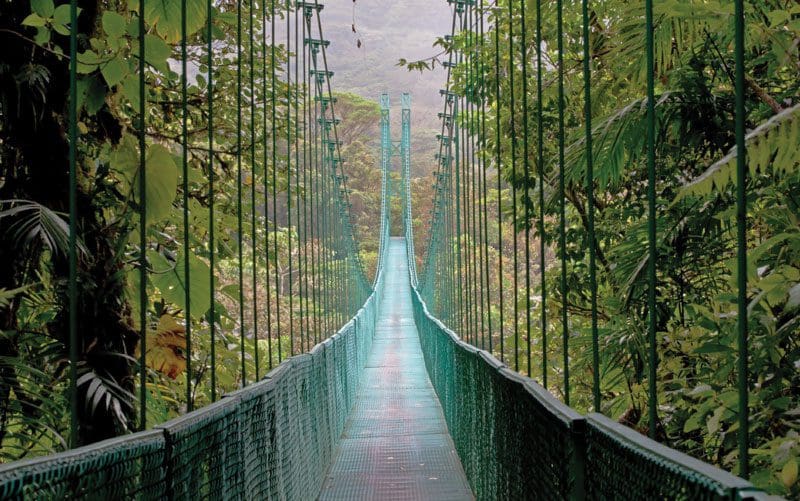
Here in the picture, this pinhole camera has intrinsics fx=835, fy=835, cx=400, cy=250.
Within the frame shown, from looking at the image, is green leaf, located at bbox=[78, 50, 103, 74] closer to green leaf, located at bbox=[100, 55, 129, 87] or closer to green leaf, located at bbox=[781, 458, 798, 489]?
green leaf, located at bbox=[100, 55, 129, 87]

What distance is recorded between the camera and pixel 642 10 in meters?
2.04

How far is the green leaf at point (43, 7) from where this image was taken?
179cm

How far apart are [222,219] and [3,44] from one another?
3.66 ft

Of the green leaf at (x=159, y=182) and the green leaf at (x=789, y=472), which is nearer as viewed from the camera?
the green leaf at (x=789, y=472)

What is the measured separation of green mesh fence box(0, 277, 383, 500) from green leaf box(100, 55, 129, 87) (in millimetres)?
Result: 771

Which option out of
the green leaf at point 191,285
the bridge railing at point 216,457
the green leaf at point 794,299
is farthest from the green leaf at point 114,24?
the green leaf at point 794,299

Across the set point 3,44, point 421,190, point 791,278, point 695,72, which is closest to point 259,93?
point 3,44

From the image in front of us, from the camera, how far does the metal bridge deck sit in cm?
397

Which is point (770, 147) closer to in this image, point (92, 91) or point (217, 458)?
point (217, 458)

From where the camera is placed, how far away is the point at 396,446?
204 inches

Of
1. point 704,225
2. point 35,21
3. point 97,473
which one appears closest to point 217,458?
point 97,473

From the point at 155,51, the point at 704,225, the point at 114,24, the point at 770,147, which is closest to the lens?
the point at 770,147

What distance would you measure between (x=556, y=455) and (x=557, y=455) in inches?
0.5

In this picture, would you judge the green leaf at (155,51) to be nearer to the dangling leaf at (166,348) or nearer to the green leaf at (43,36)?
the green leaf at (43,36)
